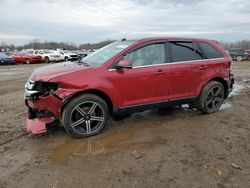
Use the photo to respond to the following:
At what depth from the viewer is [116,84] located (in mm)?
4426

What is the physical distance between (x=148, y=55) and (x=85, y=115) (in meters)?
1.77

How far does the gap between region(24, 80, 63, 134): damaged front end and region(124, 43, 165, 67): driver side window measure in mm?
1553

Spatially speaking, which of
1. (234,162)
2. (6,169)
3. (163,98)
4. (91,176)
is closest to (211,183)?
(234,162)

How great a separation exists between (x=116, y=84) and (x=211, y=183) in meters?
2.33

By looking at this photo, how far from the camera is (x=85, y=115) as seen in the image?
14.2 feet

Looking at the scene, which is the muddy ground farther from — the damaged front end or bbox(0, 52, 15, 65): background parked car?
bbox(0, 52, 15, 65): background parked car

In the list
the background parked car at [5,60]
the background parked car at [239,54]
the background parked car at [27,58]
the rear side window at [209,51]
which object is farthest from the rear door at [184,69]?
the background parked car at [27,58]

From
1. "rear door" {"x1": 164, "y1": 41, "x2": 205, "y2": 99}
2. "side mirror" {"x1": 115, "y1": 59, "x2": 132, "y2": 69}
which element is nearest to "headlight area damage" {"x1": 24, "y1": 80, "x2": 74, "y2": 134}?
"side mirror" {"x1": 115, "y1": 59, "x2": 132, "y2": 69}

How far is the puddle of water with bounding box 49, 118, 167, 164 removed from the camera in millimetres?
3744

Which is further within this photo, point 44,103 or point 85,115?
point 85,115

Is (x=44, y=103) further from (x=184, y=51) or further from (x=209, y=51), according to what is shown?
(x=209, y=51)

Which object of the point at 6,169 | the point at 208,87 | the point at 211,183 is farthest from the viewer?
the point at 208,87

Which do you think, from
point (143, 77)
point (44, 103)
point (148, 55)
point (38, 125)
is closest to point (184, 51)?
point (148, 55)

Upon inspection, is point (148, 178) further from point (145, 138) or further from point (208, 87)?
point (208, 87)
